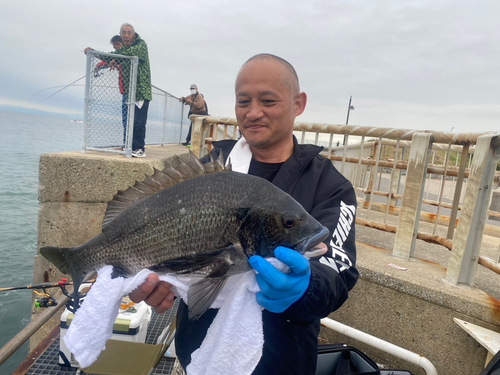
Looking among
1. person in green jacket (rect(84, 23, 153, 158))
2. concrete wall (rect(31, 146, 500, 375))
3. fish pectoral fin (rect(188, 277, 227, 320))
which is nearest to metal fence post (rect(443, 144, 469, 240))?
concrete wall (rect(31, 146, 500, 375))

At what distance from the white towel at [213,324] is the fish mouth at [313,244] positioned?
0.96ft

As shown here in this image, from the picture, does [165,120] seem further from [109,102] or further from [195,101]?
[109,102]

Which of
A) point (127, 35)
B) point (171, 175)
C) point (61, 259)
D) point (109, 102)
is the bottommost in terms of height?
point (61, 259)

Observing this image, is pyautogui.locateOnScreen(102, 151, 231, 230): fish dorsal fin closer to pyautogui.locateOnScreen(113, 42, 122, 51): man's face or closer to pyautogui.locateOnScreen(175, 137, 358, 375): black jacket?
pyautogui.locateOnScreen(175, 137, 358, 375): black jacket

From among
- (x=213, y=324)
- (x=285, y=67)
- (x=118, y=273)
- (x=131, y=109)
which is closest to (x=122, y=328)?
(x=118, y=273)

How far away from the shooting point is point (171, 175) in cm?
171

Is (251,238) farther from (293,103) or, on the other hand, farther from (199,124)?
(199,124)

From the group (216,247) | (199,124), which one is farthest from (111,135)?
(216,247)

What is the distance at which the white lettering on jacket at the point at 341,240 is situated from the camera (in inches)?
64.6

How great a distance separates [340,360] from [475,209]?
1879mm

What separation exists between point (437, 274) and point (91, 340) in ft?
10.8

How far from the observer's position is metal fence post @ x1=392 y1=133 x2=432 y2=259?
3410 millimetres

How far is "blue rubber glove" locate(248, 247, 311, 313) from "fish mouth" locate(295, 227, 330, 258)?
0.05 meters

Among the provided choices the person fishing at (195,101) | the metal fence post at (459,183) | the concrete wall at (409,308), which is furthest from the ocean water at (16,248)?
the metal fence post at (459,183)
